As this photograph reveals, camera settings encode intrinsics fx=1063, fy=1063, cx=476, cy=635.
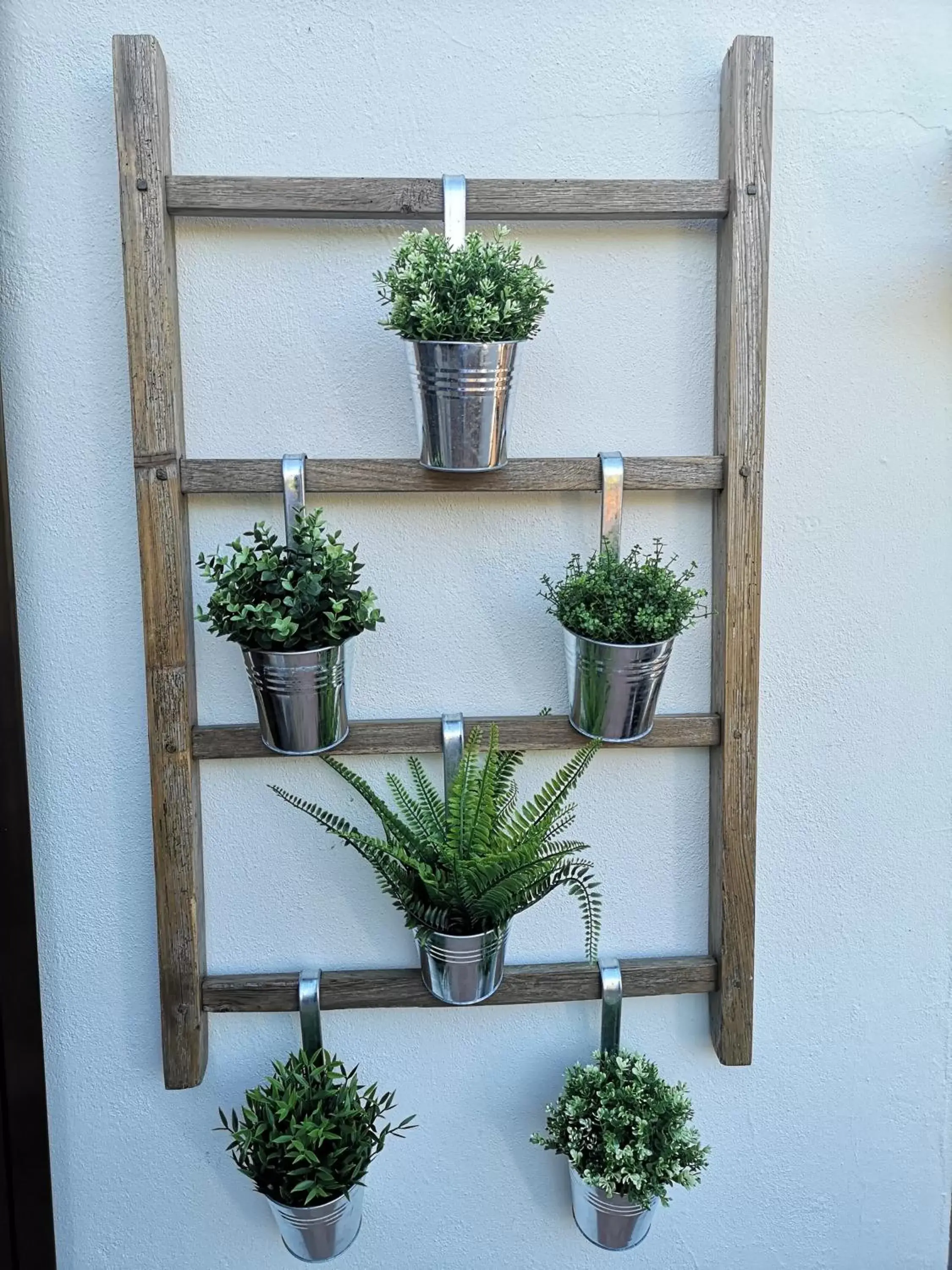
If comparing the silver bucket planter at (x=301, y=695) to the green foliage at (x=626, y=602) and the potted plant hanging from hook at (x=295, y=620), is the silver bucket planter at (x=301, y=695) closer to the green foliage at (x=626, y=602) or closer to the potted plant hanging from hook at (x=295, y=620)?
the potted plant hanging from hook at (x=295, y=620)

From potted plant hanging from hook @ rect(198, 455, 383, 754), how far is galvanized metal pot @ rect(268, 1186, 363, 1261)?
54 cm

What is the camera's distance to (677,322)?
1.33m

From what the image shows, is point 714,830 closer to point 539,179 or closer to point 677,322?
point 677,322

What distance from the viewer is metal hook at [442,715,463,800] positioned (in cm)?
131

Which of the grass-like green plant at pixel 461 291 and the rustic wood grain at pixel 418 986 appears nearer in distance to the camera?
the grass-like green plant at pixel 461 291

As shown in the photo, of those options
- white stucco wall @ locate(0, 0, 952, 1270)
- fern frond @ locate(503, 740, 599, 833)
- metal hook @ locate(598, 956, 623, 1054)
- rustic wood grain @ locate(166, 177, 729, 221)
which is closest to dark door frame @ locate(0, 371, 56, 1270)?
white stucco wall @ locate(0, 0, 952, 1270)

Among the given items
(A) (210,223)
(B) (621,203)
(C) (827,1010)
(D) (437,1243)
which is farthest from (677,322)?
(D) (437,1243)

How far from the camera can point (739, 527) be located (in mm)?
1302

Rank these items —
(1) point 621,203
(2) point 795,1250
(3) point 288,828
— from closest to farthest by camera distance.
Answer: (1) point 621,203 < (3) point 288,828 < (2) point 795,1250

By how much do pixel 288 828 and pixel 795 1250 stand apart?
0.94m

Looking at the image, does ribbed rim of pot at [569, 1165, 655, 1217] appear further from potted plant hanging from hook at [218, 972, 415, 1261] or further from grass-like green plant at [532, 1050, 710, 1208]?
potted plant hanging from hook at [218, 972, 415, 1261]

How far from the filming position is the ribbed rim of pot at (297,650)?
1137 millimetres

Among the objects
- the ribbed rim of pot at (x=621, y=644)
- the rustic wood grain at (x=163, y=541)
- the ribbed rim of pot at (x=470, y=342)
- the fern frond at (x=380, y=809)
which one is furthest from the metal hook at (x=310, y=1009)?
the ribbed rim of pot at (x=470, y=342)

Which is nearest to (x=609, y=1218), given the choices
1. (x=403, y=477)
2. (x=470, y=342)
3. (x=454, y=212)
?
(x=403, y=477)
